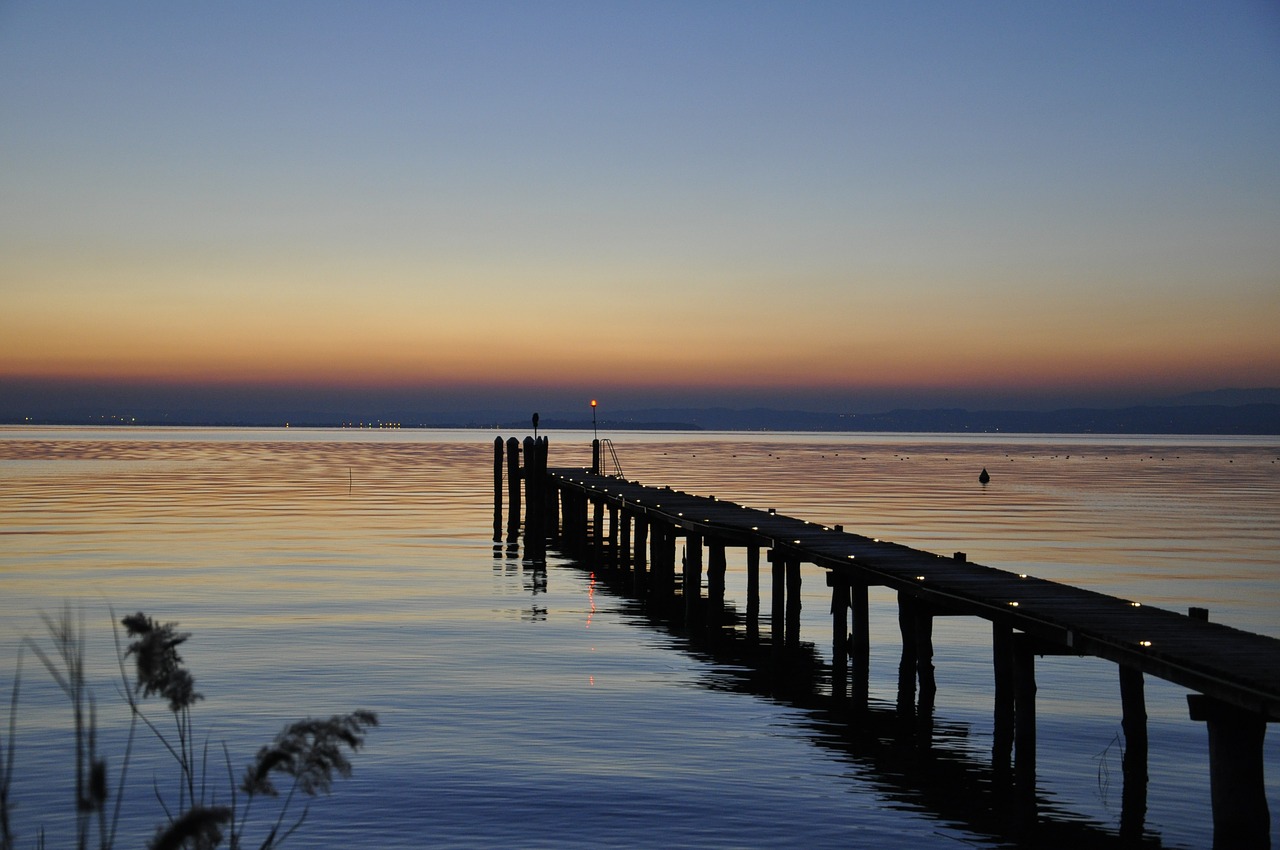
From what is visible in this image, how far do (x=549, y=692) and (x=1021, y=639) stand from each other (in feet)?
22.5

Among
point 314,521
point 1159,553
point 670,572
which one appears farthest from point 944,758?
point 314,521

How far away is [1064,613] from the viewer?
15.5 metres

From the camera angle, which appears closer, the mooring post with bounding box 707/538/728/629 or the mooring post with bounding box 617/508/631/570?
the mooring post with bounding box 707/538/728/629

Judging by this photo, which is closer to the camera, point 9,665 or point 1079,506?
point 9,665

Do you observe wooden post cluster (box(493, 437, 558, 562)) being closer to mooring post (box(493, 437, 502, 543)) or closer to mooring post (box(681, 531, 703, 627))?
mooring post (box(493, 437, 502, 543))

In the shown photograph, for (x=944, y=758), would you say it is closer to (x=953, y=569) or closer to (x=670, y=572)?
(x=953, y=569)

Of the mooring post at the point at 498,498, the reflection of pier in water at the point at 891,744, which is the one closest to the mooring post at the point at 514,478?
the mooring post at the point at 498,498

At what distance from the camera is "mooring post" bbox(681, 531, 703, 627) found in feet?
88.1

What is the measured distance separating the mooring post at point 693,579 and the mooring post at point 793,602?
2.57 meters

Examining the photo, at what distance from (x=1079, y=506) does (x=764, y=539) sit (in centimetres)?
3969

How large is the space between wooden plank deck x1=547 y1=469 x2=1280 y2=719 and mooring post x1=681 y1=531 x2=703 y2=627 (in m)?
1.28

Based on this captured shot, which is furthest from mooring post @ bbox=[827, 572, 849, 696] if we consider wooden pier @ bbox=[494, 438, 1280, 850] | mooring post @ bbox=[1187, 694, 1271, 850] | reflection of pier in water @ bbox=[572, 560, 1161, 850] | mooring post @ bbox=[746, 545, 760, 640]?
mooring post @ bbox=[1187, 694, 1271, 850]

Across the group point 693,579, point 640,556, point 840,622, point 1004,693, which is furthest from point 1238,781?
point 640,556

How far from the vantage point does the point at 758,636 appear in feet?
82.9
